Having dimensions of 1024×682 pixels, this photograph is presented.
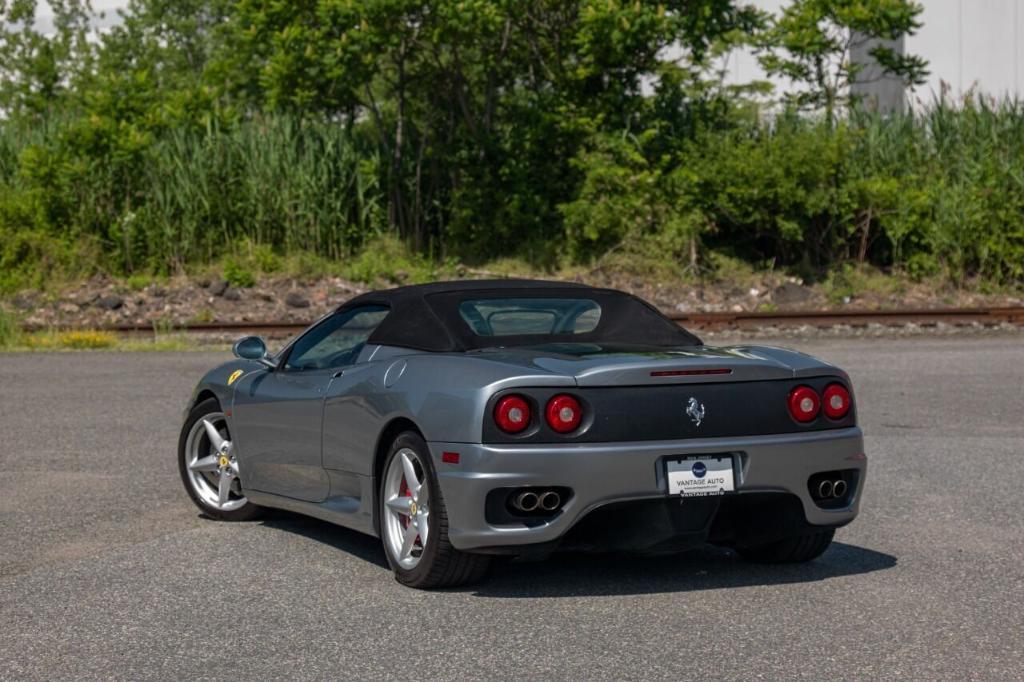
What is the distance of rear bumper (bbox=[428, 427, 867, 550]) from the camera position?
18.8ft

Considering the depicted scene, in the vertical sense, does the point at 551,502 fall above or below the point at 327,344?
below

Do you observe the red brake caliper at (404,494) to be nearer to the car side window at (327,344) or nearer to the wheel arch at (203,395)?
the car side window at (327,344)

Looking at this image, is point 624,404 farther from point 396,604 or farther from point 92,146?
point 92,146

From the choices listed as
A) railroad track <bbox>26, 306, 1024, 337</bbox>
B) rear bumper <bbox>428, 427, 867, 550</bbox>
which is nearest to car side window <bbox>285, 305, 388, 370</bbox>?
rear bumper <bbox>428, 427, 867, 550</bbox>

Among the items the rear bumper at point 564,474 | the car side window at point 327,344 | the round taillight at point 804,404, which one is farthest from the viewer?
the car side window at point 327,344

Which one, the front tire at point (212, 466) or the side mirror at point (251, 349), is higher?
the side mirror at point (251, 349)

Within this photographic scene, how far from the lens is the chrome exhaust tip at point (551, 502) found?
5.79 meters

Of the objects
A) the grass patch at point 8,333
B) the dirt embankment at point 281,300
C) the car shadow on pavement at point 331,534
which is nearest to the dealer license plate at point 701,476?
the car shadow on pavement at point 331,534

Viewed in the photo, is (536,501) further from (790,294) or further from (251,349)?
(790,294)

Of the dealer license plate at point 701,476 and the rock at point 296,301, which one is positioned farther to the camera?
the rock at point 296,301

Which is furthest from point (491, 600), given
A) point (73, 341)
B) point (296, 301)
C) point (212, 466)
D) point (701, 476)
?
point (296, 301)

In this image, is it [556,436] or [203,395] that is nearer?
[556,436]

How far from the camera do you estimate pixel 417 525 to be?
6148 millimetres

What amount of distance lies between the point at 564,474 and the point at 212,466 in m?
2.81
